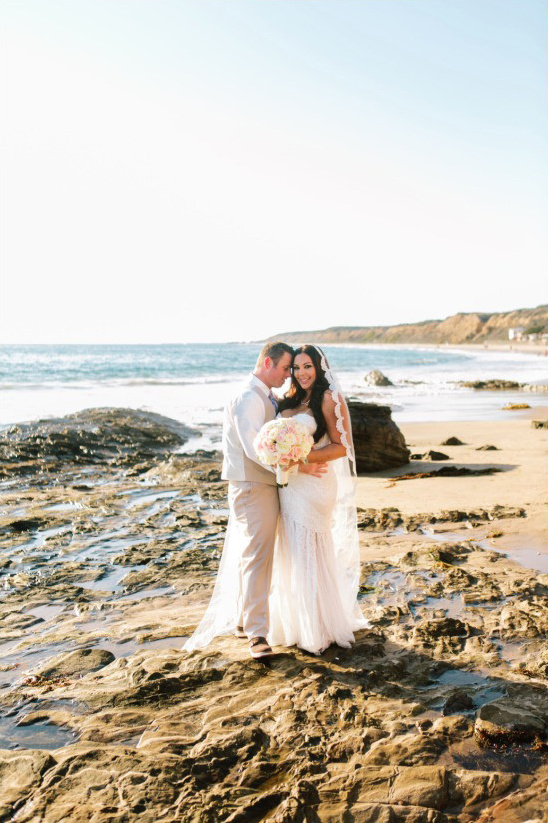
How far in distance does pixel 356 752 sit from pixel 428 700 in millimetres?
742

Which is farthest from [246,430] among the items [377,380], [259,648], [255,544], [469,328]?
[469,328]

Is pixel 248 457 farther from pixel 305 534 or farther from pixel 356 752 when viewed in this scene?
pixel 356 752

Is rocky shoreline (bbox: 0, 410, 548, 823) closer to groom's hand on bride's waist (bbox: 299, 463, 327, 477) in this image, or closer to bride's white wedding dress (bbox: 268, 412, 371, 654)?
bride's white wedding dress (bbox: 268, 412, 371, 654)

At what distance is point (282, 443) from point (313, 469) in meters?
0.52

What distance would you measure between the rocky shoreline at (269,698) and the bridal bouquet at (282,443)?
149cm

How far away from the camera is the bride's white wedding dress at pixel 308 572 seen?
15.8 feet

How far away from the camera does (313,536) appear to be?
4891 millimetres

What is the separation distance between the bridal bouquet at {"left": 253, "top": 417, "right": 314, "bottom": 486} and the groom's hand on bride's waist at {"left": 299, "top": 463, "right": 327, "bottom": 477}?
229mm

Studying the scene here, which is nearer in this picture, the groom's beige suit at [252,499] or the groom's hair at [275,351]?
the groom's beige suit at [252,499]

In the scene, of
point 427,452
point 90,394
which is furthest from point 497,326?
point 427,452

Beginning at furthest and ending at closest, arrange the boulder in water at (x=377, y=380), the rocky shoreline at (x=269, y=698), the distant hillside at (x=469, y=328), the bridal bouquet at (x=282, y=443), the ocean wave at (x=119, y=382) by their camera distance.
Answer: the distant hillside at (x=469, y=328), the ocean wave at (x=119, y=382), the boulder in water at (x=377, y=380), the bridal bouquet at (x=282, y=443), the rocky shoreline at (x=269, y=698)

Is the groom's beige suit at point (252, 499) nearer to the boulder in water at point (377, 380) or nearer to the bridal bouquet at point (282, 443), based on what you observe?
the bridal bouquet at point (282, 443)

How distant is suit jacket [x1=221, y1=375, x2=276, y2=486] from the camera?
4.82 m

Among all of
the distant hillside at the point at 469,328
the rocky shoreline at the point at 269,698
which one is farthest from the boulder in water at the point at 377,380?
the distant hillside at the point at 469,328
